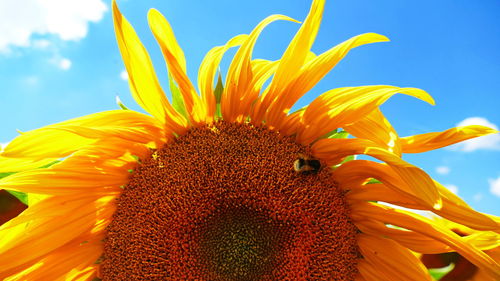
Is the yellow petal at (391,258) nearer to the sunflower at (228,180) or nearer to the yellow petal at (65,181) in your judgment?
the sunflower at (228,180)

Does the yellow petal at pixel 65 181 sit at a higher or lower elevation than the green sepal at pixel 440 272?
higher

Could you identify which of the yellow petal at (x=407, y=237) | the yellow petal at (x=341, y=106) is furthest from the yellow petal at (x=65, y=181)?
the yellow petal at (x=407, y=237)

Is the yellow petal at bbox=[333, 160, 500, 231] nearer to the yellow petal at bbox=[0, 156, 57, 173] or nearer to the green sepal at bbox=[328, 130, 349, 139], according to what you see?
the green sepal at bbox=[328, 130, 349, 139]

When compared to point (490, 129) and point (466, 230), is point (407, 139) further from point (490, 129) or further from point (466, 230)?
point (466, 230)

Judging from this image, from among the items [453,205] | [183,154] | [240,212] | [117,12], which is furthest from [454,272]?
[117,12]

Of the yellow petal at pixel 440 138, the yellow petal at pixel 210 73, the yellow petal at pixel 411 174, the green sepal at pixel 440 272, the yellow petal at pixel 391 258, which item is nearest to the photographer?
the yellow petal at pixel 411 174

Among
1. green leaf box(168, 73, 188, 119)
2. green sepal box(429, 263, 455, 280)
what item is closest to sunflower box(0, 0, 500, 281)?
green leaf box(168, 73, 188, 119)

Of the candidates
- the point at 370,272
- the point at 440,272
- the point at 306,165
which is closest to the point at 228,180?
the point at 306,165
